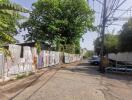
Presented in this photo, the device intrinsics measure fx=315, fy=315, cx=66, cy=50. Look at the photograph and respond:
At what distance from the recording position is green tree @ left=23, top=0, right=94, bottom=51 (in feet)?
204

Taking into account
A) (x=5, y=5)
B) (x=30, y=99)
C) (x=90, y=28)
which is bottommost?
(x=30, y=99)

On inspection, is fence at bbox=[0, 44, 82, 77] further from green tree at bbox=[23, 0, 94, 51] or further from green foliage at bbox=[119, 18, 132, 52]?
green tree at bbox=[23, 0, 94, 51]

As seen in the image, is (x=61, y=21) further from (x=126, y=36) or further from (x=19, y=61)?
(x=19, y=61)

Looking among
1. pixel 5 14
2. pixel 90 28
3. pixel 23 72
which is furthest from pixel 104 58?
pixel 90 28

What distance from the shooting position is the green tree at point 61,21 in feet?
204

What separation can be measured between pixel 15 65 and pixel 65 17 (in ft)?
142

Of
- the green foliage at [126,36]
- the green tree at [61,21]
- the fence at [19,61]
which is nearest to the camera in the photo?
the fence at [19,61]

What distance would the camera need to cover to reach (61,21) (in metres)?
61.3

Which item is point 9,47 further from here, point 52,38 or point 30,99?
point 52,38

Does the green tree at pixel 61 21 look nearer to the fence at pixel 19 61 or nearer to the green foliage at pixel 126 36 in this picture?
the green foliage at pixel 126 36

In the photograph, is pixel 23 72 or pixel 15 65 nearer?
pixel 15 65

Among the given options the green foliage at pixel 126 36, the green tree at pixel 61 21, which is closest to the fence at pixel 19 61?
the green foliage at pixel 126 36

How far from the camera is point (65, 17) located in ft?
210

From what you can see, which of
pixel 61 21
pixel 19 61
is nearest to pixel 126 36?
pixel 61 21
